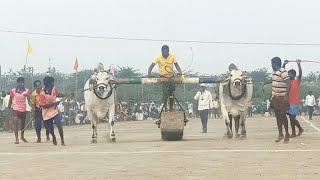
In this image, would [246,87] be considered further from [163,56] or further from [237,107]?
[163,56]

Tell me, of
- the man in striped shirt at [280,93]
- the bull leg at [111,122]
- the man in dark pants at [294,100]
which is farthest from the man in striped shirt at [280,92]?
the bull leg at [111,122]

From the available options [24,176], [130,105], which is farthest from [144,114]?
[24,176]

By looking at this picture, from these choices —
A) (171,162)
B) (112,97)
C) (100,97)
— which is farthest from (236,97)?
(171,162)

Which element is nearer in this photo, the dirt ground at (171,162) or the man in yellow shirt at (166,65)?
the dirt ground at (171,162)

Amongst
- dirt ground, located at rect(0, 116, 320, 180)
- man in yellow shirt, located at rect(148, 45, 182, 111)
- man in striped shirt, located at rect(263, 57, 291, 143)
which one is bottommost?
dirt ground, located at rect(0, 116, 320, 180)

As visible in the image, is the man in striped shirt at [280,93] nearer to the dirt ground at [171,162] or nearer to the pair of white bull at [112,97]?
the dirt ground at [171,162]

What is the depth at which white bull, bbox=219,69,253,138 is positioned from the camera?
16453 mm

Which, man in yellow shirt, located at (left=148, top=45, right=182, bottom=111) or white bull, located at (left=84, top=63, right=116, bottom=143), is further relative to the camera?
man in yellow shirt, located at (left=148, top=45, right=182, bottom=111)

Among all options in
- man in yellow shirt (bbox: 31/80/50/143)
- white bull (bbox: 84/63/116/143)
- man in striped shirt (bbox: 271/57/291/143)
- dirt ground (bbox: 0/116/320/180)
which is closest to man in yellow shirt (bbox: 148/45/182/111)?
white bull (bbox: 84/63/116/143)

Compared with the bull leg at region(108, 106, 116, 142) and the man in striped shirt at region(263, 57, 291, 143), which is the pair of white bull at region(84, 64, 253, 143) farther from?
the man in striped shirt at region(263, 57, 291, 143)

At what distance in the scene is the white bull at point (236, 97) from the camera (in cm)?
1645

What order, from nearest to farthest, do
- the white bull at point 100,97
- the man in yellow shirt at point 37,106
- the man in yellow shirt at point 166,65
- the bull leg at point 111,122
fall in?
the white bull at point 100,97 → the bull leg at point 111,122 → the man in yellow shirt at point 166,65 → the man in yellow shirt at point 37,106

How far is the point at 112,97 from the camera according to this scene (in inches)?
652

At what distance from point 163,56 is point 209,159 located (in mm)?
6237
